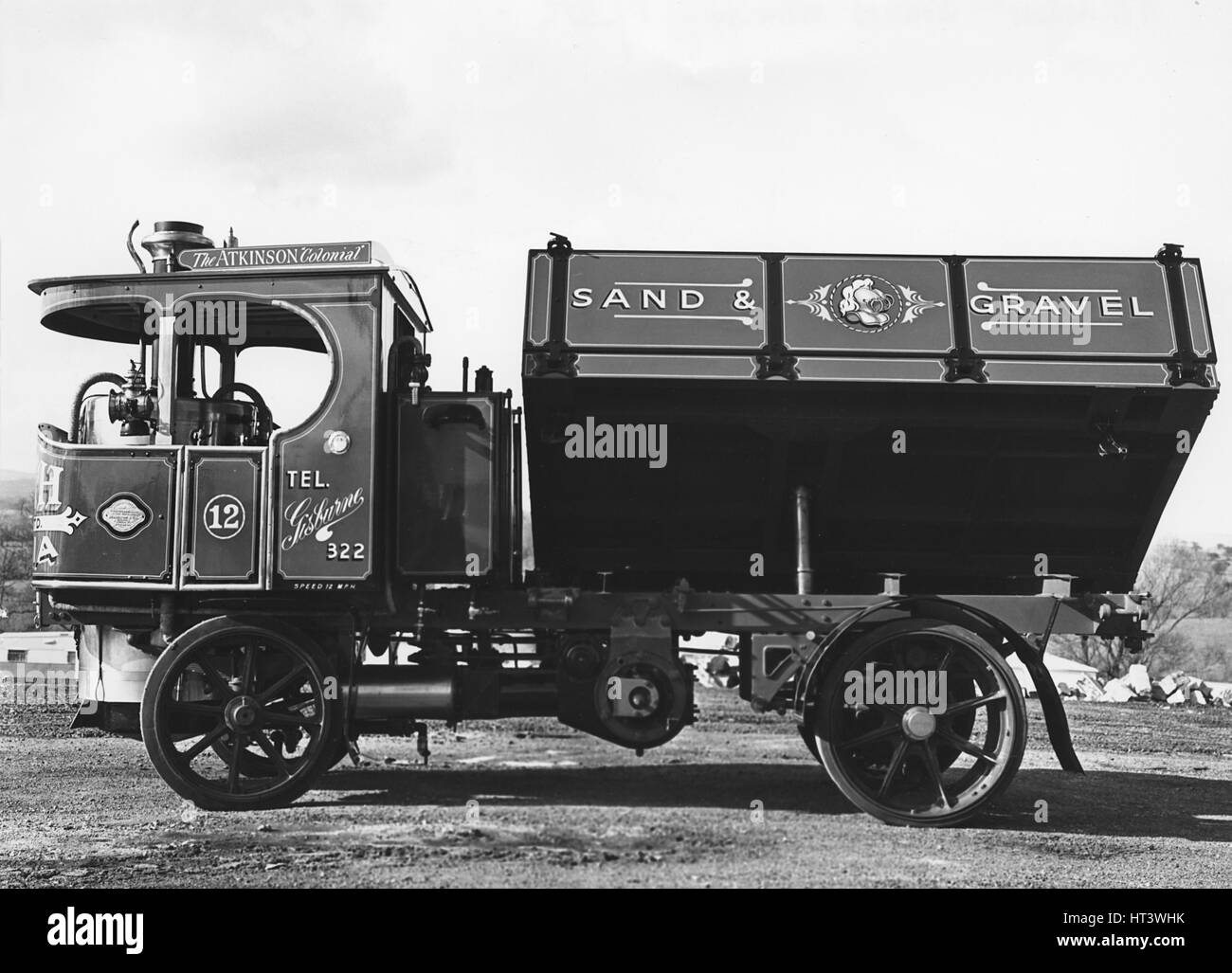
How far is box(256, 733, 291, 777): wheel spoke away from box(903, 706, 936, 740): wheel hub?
3.61 m

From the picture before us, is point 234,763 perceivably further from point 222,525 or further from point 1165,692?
point 1165,692

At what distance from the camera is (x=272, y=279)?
7008 mm

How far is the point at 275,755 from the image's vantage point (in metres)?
7.09

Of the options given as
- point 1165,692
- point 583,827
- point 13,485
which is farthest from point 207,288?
point 13,485

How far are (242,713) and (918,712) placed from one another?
3893 mm

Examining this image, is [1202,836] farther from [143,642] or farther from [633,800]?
[143,642]

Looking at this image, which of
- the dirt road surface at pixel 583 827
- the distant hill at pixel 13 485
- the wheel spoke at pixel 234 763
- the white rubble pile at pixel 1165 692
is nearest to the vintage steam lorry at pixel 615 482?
the wheel spoke at pixel 234 763

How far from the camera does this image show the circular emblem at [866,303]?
685 cm

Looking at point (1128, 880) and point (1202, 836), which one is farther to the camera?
point (1202, 836)

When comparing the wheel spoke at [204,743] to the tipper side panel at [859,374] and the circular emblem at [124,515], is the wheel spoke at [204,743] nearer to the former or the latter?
the circular emblem at [124,515]

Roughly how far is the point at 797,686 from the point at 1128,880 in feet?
6.49

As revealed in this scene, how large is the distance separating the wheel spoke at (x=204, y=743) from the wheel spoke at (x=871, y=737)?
3620mm

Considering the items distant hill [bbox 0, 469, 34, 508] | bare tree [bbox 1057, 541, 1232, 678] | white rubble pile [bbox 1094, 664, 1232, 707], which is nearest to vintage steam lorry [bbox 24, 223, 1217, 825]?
white rubble pile [bbox 1094, 664, 1232, 707]
